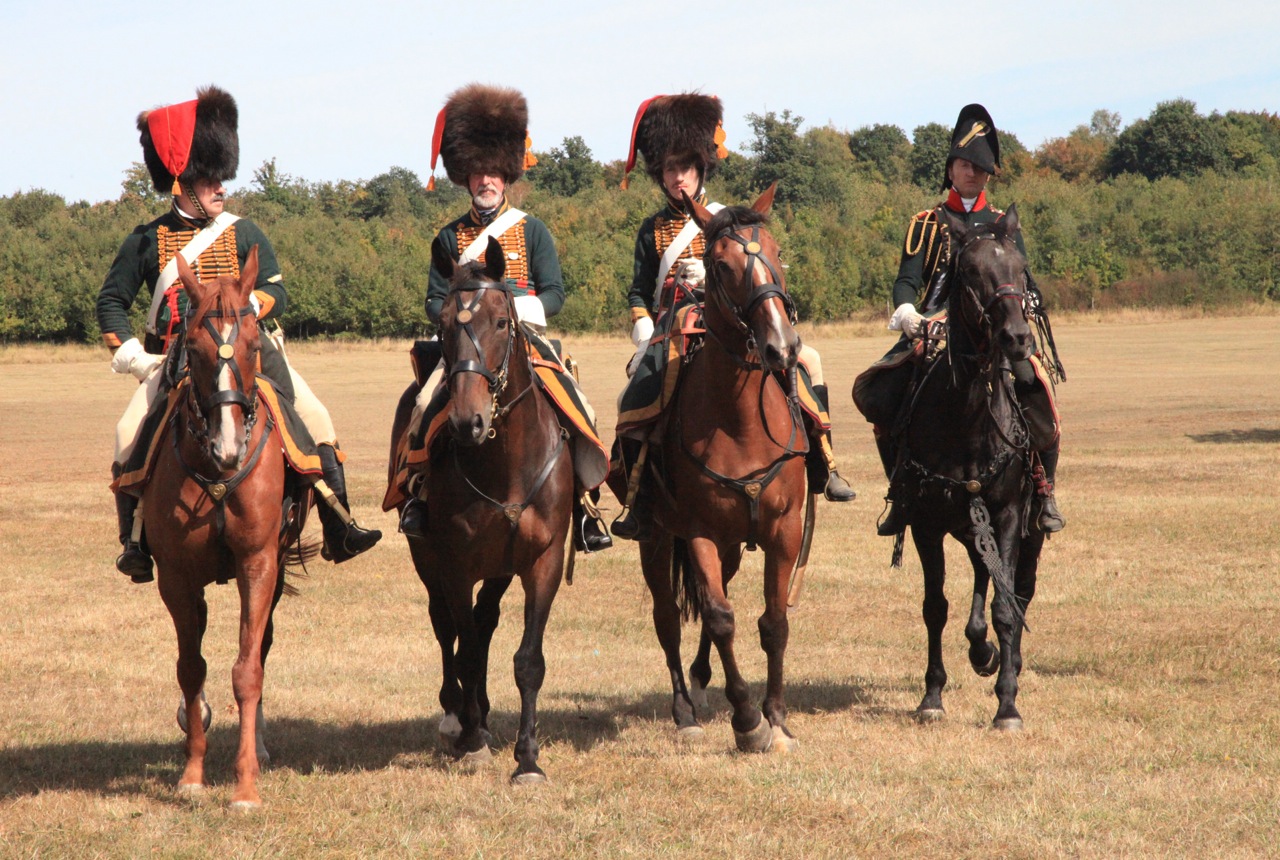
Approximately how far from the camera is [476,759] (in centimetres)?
810

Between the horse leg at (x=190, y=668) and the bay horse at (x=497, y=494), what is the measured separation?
1.40 meters

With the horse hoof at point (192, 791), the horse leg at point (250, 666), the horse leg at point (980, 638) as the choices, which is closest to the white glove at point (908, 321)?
the horse leg at point (980, 638)

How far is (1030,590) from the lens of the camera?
10.0m

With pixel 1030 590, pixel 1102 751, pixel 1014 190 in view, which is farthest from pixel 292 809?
pixel 1014 190

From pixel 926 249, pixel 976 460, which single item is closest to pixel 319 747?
pixel 976 460

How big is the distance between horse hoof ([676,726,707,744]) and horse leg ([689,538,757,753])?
1.97 ft

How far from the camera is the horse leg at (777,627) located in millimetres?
8250

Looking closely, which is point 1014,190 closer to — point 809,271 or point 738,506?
point 809,271

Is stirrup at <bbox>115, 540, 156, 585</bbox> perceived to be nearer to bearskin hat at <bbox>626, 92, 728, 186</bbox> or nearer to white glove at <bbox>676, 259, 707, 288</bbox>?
white glove at <bbox>676, 259, 707, 288</bbox>

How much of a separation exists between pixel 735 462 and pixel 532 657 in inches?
63.3

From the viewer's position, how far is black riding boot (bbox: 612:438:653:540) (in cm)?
861

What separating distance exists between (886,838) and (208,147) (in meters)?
5.41

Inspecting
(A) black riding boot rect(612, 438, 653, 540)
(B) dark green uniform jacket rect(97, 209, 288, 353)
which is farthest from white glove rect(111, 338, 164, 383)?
(A) black riding boot rect(612, 438, 653, 540)

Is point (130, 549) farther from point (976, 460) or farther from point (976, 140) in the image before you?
point (976, 140)
